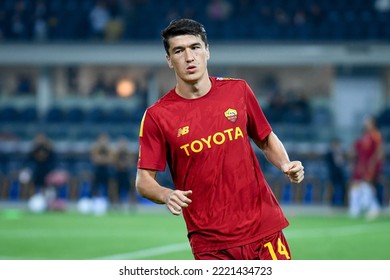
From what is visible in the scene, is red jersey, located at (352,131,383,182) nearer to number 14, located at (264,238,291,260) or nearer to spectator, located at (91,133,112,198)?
spectator, located at (91,133,112,198)

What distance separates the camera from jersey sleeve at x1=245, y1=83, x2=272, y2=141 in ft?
24.0

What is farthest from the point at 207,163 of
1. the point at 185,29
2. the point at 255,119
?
the point at 185,29

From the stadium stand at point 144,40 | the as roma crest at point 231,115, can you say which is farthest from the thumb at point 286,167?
the stadium stand at point 144,40

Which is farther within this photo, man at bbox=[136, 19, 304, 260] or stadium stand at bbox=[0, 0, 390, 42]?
stadium stand at bbox=[0, 0, 390, 42]

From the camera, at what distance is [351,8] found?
35.4 m

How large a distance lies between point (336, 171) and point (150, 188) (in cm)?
2083

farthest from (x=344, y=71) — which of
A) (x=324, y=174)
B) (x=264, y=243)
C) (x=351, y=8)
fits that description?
(x=264, y=243)

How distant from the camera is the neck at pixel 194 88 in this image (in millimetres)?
7199

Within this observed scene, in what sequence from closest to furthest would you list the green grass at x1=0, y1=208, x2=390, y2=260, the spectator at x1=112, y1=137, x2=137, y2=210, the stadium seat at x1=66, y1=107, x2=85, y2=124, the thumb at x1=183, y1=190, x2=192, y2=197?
the thumb at x1=183, y1=190, x2=192, y2=197, the green grass at x1=0, y1=208, x2=390, y2=260, the spectator at x1=112, y1=137, x2=137, y2=210, the stadium seat at x1=66, y1=107, x2=85, y2=124

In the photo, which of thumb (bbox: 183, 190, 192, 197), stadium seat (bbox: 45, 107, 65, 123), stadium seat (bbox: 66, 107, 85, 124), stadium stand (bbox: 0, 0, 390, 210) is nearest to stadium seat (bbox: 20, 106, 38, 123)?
stadium stand (bbox: 0, 0, 390, 210)

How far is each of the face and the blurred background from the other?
22.4 m

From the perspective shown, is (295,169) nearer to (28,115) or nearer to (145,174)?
(145,174)

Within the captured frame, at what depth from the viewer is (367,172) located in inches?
950

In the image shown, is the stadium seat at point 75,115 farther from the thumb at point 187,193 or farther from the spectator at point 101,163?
the thumb at point 187,193
